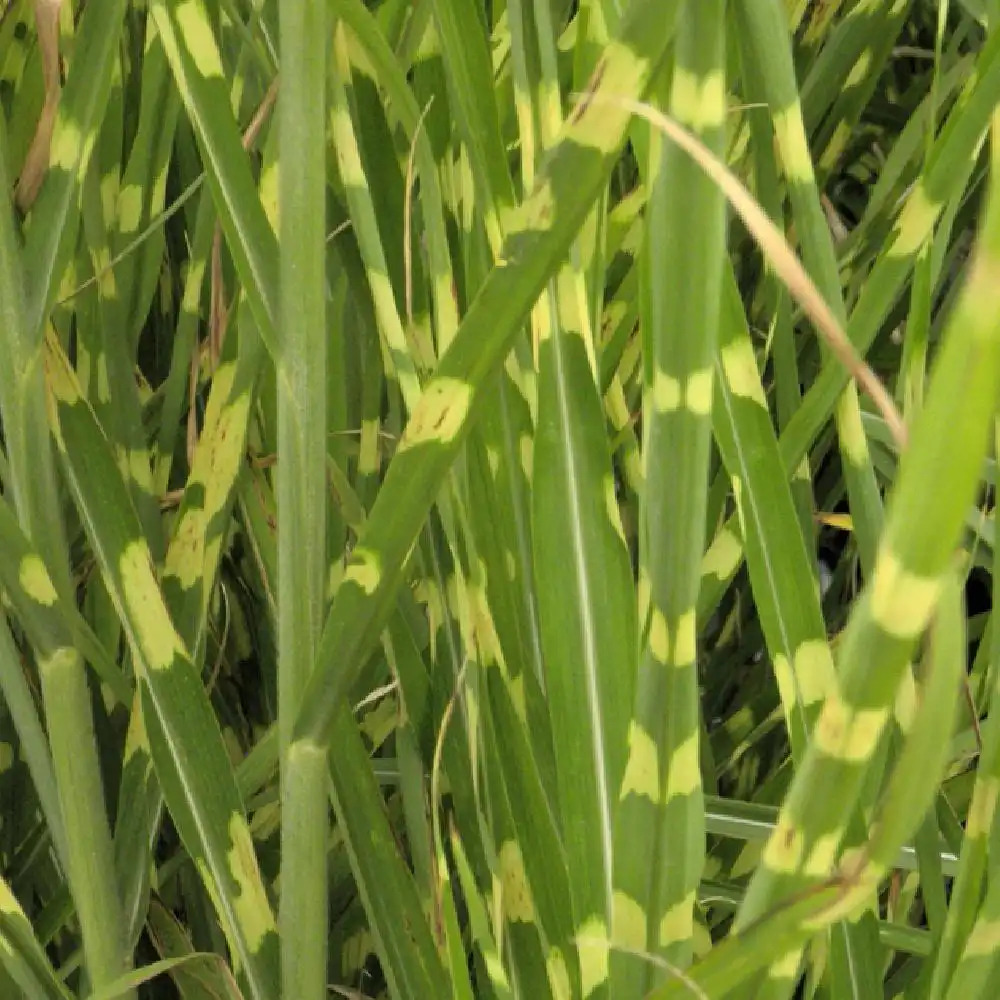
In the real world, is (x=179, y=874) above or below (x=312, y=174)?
below

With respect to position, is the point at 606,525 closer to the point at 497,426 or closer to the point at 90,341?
the point at 497,426

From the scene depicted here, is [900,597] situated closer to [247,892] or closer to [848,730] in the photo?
[848,730]

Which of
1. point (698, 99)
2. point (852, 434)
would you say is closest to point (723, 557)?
point (852, 434)

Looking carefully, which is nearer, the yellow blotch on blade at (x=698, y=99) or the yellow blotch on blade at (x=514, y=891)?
the yellow blotch on blade at (x=698, y=99)

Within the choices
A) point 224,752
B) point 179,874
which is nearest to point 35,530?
point 224,752

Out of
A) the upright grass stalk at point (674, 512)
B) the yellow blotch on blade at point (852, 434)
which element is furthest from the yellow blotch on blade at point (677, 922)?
the yellow blotch on blade at point (852, 434)

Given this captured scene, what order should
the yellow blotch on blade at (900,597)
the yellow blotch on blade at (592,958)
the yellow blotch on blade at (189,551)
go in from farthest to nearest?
the yellow blotch on blade at (189,551)
the yellow blotch on blade at (592,958)
the yellow blotch on blade at (900,597)

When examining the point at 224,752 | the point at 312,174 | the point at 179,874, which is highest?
the point at 312,174

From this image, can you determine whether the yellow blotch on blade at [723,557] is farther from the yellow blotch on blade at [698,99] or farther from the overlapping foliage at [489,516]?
the yellow blotch on blade at [698,99]

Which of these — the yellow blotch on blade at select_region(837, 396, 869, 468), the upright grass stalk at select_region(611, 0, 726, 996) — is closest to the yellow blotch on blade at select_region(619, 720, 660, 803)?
the upright grass stalk at select_region(611, 0, 726, 996)
